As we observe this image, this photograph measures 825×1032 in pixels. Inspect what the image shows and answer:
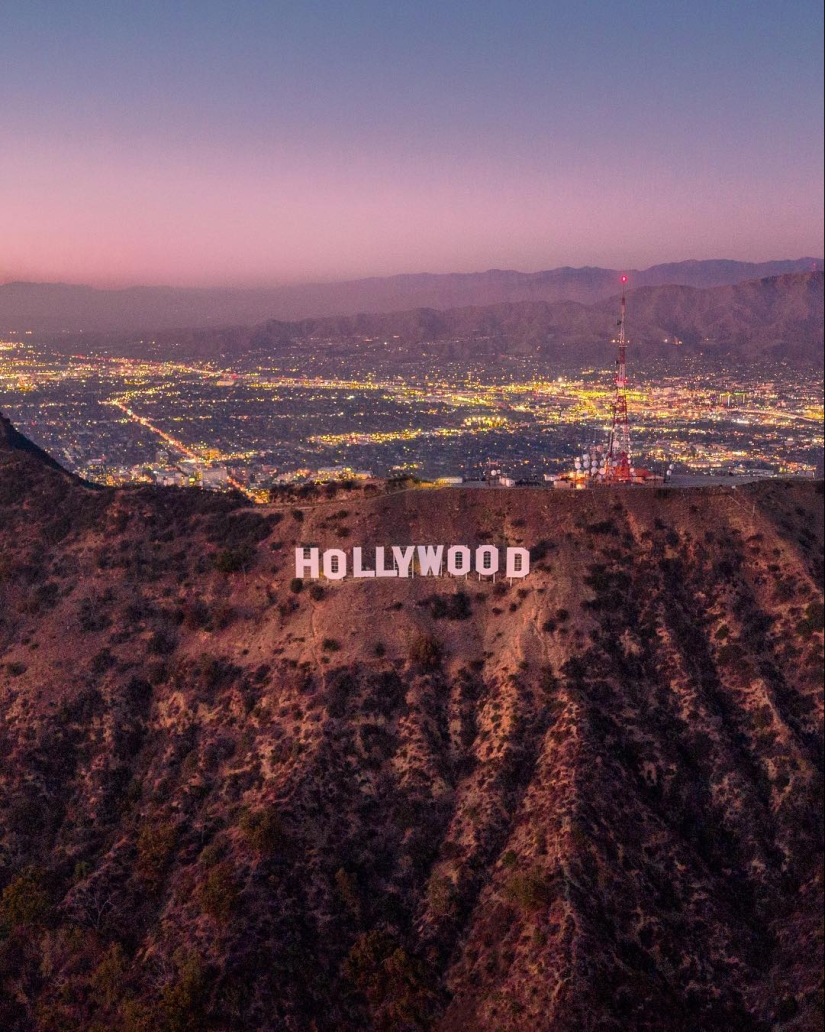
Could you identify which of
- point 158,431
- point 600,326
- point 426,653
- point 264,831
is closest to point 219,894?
point 264,831

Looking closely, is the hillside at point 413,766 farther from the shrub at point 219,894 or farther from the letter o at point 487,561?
the letter o at point 487,561

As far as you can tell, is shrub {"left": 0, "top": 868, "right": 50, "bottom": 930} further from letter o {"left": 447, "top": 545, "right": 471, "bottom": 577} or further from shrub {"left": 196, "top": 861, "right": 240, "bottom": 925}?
letter o {"left": 447, "top": 545, "right": 471, "bottom": 577}

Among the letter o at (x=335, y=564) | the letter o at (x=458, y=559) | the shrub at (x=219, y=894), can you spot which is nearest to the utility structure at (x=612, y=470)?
the letter o at (x=458, y=559)

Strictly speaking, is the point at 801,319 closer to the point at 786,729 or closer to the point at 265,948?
the point at 786,729

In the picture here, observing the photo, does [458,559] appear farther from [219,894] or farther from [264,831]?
[219,894]

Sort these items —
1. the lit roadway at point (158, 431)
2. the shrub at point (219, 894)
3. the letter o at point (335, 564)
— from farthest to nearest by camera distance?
the lit roadway at point (158, 431) < the letter o at point (335, 564) < the shrub at point (219, 894)

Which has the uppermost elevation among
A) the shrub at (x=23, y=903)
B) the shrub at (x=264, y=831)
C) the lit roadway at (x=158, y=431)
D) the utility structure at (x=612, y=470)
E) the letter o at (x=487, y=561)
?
the lit roadway at (x=158, y=431)

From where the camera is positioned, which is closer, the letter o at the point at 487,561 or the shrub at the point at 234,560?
the letter o at the point at 487,561
